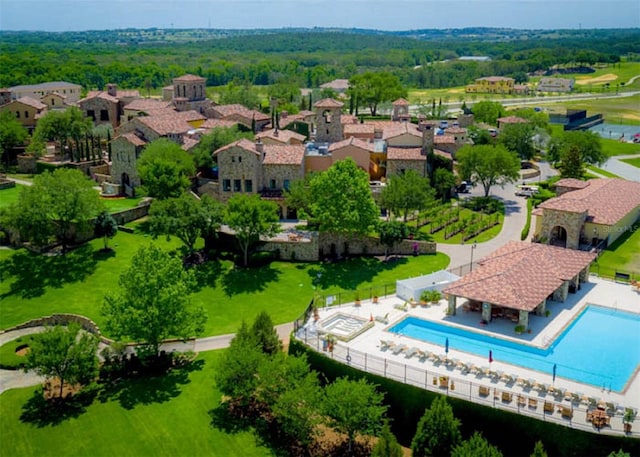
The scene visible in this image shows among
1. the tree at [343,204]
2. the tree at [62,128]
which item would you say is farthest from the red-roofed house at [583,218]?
the tree at [62,128]

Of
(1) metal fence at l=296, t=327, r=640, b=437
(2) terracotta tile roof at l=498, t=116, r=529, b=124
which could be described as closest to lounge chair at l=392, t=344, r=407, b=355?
(1) metal fence at l=296, t=327, r=640, b=437

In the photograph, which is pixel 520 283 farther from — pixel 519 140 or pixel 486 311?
pixel 519 140

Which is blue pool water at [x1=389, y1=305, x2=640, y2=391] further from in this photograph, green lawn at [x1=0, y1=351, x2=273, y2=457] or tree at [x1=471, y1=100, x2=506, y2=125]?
tree at [x1=471, y1=100, x2=506, y2=125]

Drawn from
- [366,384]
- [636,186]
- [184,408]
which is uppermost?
[636,186]

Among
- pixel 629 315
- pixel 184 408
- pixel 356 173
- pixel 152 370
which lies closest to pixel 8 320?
pixel 152 370

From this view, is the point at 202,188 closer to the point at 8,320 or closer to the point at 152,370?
the point at 8,320

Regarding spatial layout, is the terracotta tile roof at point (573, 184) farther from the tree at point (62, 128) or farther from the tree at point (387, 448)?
the tree at point (62, 128)
